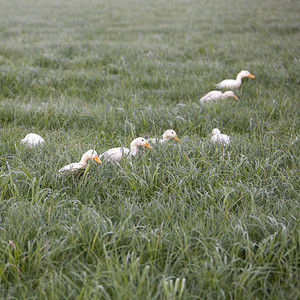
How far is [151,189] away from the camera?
2805mm

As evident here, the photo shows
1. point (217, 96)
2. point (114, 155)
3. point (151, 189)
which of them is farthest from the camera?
point (217, 96)

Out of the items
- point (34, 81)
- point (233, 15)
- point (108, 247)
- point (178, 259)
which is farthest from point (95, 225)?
point (233, 15)

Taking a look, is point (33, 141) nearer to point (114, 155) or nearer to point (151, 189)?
point (114, 155)

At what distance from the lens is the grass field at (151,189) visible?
1.92 metres

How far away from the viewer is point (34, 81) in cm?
571

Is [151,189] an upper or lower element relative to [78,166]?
lower

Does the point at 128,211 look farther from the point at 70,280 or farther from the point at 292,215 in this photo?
the point at 292,215

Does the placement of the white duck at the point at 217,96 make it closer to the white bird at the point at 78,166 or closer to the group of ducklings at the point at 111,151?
the group of ducklings at the point at 111,151

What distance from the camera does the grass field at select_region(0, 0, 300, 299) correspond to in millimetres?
1923

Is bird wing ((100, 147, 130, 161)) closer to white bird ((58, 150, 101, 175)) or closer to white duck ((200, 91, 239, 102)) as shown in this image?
white bird ((58, 150, 101, 175))

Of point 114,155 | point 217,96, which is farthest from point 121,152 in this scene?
point 217,96

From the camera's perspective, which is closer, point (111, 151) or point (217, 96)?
point (111, 151)

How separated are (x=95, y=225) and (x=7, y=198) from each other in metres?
0.95

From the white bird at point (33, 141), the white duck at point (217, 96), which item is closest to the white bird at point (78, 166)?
the white bird at point (33, 141)
